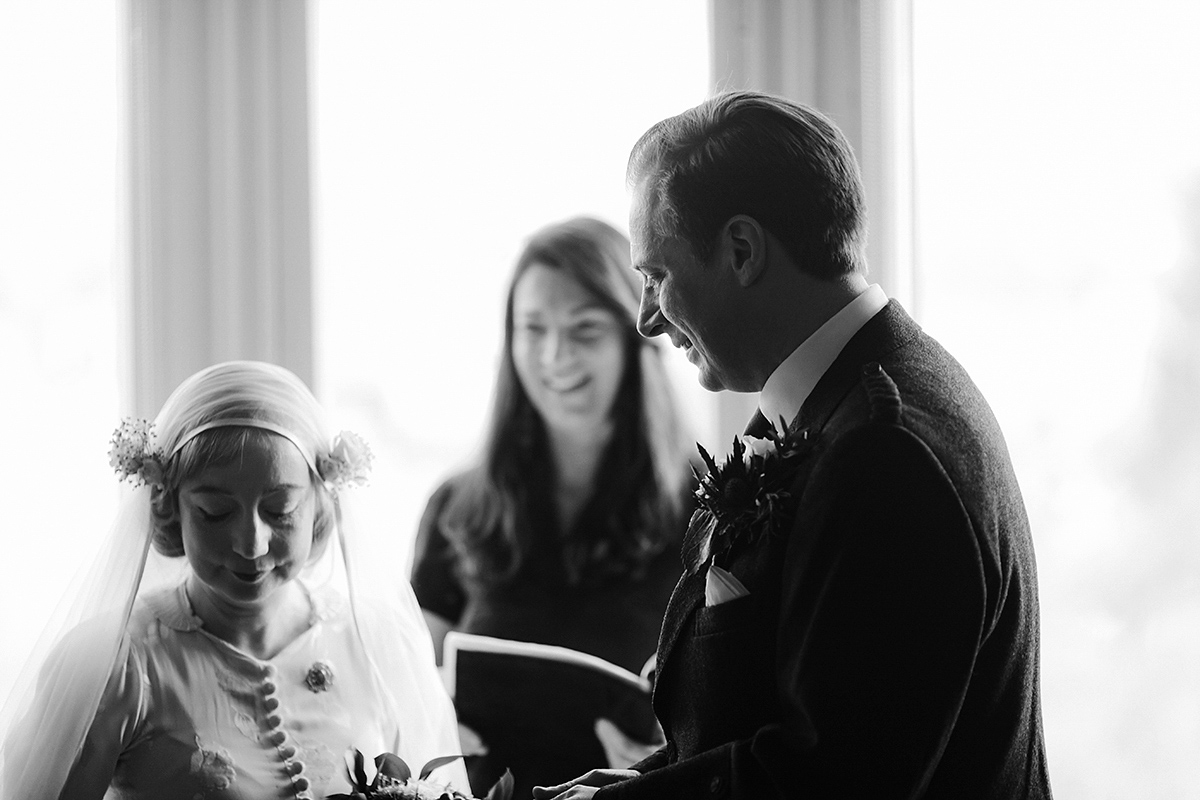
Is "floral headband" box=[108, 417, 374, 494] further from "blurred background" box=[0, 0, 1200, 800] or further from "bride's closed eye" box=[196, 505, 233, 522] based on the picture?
"blurred background" box=[0, 0, 1200, 800]

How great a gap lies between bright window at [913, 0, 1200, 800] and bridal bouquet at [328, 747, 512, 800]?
5.64 feet

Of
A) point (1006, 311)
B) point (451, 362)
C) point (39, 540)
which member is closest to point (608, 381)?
point (451, 362)

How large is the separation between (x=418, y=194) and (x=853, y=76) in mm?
1291

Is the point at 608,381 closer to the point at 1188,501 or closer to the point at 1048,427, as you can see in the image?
the point at 1048,427

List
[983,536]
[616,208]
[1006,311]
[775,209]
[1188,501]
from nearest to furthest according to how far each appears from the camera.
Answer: [983,536]
[775,209]
[1188,501]
[1006,311]
[616,208]

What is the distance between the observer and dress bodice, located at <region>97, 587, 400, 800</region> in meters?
2.07

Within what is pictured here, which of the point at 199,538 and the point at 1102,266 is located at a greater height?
the point at 1102,266

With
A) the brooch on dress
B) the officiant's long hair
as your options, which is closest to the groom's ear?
the brooch on dress

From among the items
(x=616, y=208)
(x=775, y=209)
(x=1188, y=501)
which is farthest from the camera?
(x=616, y=208)

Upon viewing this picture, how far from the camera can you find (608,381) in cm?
301

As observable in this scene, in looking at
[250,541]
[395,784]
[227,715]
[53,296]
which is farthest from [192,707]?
[53,296]

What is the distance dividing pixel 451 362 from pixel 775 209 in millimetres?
1970

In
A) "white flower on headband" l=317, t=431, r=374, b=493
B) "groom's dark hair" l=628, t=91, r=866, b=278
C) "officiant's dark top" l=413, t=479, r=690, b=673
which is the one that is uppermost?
"groom's dark hair" l=628, t=91, r=866, b=278

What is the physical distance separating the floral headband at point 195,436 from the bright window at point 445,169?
1.00 m
